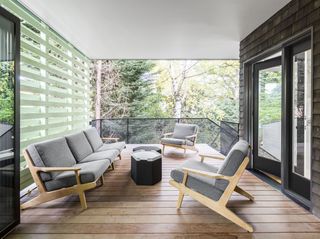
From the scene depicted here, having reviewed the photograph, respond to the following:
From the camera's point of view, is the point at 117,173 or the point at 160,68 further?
the point at 160,68

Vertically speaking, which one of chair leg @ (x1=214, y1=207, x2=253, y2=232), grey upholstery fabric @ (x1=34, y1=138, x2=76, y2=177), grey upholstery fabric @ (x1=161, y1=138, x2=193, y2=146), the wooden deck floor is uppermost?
grey upholstery fabric @ (x1=34, y1=138, x2=76, y2=177)

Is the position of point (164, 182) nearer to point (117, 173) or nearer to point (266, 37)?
point (117, 173)

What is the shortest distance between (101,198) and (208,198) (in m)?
1.41

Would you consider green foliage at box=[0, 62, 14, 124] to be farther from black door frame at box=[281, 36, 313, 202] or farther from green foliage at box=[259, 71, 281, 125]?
green foliage at box=[259, 71, 281, 125]

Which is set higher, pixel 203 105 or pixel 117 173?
pixel 203 105

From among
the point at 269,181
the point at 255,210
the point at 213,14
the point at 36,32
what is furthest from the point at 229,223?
the point at 36,32

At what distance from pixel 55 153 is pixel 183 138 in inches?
148

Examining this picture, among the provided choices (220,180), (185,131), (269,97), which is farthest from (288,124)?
(185,131)

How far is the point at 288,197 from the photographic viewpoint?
310 cm

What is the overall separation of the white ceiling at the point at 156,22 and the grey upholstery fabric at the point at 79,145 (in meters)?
1.90

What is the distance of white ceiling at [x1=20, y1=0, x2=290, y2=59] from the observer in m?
3.18

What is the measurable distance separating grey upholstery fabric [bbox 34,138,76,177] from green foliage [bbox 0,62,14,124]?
0.68 metres

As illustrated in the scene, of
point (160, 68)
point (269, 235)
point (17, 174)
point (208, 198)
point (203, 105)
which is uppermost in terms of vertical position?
point (160, 68)

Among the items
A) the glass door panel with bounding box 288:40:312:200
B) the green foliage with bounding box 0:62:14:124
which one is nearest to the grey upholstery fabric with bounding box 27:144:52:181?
the green foliage with bounding box 0:62:14:124
